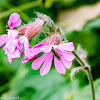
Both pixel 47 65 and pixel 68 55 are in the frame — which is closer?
pixel 68 55

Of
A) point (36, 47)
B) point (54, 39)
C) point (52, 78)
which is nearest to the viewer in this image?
point (36, 47)

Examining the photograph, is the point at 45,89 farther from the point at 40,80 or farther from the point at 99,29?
the point at 99,29

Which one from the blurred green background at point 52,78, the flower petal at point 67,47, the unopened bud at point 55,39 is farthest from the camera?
the blurred green background at point 52,78

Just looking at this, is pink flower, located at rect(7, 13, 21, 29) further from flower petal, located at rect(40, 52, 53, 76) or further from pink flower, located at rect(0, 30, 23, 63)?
flower petal, located at rect(40, 52, 53, 76)

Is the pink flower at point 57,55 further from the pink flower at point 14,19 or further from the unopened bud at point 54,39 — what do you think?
the pink flower at point 14,19

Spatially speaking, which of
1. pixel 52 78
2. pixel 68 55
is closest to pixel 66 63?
pixel 68 55

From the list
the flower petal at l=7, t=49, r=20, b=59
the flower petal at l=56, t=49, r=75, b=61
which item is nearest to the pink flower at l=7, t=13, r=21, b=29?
the flower petal at l=7, t=49, r=20, b=59

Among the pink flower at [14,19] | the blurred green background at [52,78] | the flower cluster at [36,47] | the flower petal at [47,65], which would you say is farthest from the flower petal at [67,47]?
the blurred green background at [52,78]

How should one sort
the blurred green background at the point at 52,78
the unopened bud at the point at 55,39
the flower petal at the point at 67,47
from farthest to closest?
the blurred green background at the point at 52,78, the unopened bud at the point at 55,39, the flower petal at the point at 67,47

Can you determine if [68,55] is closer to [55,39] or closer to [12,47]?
[55,39]
